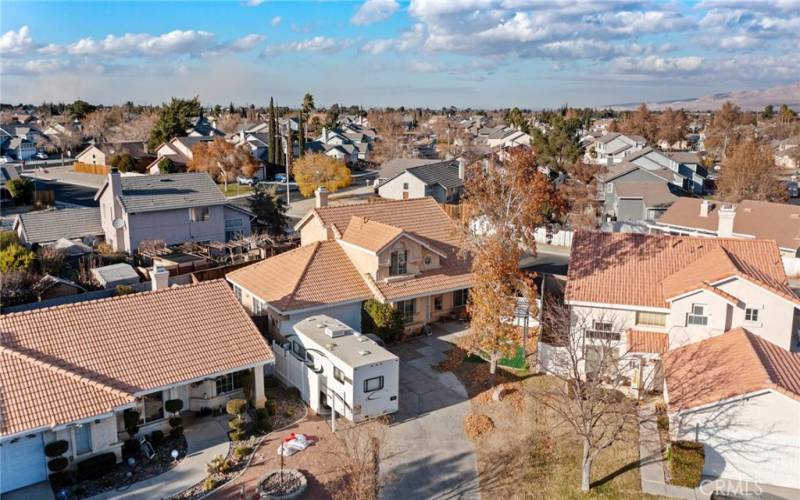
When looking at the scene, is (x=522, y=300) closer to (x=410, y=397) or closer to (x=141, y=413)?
(x=410, y=397)

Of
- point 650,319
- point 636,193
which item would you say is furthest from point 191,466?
point 636,193

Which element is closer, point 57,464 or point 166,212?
point 57,464

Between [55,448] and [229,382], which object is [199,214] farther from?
[55,448]

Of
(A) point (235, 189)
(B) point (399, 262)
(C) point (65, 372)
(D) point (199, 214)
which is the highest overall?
(D) point (199, 214)

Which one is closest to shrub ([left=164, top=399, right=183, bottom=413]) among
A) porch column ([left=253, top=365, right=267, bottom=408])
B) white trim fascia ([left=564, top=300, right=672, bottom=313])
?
porch column ([left=253, top=365, right=267, bottom=408])

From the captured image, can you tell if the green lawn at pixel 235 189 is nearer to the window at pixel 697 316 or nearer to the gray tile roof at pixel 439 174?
the gray tile roof at pixel 439 174

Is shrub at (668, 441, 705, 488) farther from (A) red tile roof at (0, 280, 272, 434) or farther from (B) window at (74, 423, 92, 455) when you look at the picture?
(B) window at (74, 423, 92, 455)

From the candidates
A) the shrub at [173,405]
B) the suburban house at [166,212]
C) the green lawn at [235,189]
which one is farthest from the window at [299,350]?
the green lawn at [235,189]
